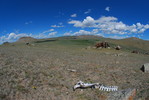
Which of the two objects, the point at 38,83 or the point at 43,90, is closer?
the point at 43,90

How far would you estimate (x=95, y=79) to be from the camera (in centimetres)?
1202

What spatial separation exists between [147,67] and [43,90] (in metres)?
13.3

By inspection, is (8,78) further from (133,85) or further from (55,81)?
(133,85)

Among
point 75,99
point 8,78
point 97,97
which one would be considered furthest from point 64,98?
point 8,78

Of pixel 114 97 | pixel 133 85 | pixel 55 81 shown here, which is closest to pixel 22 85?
pixel 55 81

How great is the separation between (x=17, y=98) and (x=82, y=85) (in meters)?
4.53

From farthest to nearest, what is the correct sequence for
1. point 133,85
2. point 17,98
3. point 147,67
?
point 147,67 → point 133,85 → point 17,98

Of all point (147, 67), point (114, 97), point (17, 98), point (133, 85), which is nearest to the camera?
point (17, 98)

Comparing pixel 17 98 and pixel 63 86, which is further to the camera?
pixel 63 86

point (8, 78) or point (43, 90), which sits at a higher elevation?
point (8, 78)

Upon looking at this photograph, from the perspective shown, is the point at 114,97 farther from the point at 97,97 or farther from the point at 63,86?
the point at 63,86

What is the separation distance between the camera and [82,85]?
31.4ft

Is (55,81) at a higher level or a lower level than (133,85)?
higher

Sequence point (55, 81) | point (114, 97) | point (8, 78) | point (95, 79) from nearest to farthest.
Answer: point (114, 97), point (8, 78), point (55, 81), point (95, 79)
